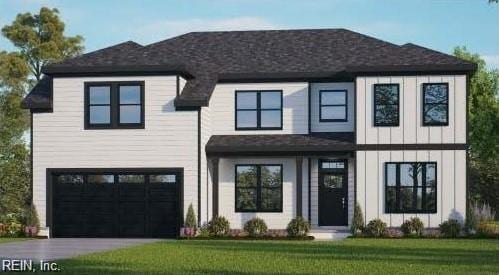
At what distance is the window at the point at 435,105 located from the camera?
1324 inches

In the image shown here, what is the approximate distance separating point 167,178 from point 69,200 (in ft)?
12.3

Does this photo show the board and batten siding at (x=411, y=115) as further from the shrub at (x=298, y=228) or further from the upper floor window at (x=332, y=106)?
the shrub at (x=298, y=228)

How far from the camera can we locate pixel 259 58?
37.9 metres

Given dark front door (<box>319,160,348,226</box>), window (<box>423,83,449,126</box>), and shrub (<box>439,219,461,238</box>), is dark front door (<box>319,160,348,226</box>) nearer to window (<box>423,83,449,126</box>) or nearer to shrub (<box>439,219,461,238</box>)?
window (<box>423,83,449,126</box>)

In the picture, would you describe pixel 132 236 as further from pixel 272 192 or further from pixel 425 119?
pixel 425 119

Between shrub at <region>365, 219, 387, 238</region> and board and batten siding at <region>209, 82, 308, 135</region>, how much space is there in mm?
4918

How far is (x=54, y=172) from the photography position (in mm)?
33812

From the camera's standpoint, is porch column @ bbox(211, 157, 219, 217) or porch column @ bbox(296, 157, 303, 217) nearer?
porch column @ bbox(296, 157, 303, 217)

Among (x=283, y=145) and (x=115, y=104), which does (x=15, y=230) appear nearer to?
(x=115, y=104)

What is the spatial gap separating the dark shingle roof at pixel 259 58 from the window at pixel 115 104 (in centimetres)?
68

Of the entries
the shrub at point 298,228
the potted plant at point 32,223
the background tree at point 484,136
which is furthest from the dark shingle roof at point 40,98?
the background tree at point 484,136

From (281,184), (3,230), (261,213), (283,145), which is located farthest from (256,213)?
(3,230)

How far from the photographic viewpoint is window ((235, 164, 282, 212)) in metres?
35.4

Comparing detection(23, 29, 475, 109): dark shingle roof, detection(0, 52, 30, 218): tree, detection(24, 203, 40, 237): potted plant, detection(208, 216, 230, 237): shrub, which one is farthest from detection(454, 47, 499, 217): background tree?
detection(24, 203, 40, 237): potted plant
